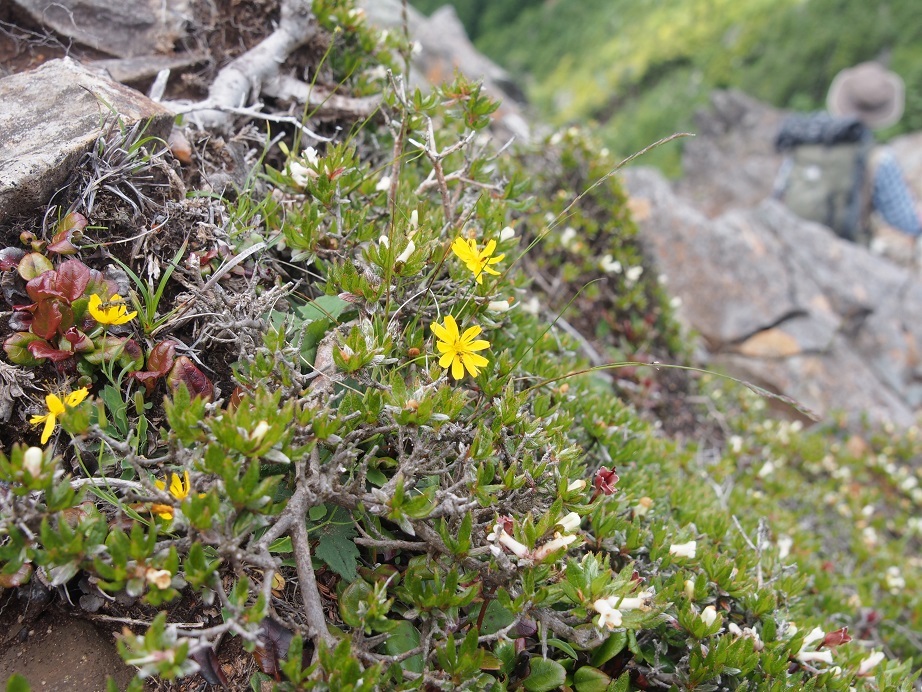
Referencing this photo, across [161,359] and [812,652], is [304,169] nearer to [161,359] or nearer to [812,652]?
[161,359]

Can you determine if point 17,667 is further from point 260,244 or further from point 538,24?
point 538,24

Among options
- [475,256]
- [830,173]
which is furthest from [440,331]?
[830,173]

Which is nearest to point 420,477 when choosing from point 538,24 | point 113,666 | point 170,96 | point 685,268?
point 113,666

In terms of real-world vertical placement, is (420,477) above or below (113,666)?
above

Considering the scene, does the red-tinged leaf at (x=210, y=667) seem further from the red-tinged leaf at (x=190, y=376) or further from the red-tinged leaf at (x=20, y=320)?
the red-tinged leaf at (x=20, y=320)

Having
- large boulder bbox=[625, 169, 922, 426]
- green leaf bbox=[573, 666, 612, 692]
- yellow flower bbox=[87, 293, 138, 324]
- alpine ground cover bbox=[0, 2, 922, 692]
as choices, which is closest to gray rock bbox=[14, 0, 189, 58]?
alpine ground cover bbox=[0, 2, 922, 692]

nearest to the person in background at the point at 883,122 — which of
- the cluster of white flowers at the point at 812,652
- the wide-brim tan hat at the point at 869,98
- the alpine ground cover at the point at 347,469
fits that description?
the wide-brim tan hat at the point at 869,98
